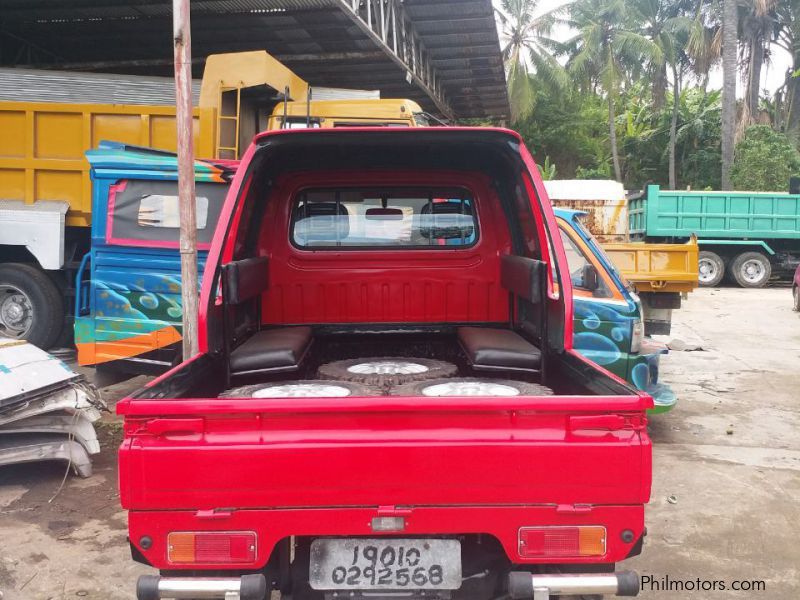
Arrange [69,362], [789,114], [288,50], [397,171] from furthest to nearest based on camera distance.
A: [789,114]
[288,50]
[69,362]
[397,171]

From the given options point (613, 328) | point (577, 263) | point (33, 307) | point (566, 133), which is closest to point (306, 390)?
point (613, 328)

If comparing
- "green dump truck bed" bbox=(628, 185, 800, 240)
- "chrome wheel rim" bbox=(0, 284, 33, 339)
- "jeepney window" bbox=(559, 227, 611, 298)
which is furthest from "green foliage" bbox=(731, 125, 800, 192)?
"chrome wheel rim" bbox=(0, 284, 33, 339)

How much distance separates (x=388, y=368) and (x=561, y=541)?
135cm

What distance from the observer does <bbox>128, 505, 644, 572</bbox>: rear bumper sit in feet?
7.17

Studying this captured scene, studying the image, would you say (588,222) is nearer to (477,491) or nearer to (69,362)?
(69,362)

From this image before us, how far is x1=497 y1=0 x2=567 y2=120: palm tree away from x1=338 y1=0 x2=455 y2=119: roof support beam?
14381mm

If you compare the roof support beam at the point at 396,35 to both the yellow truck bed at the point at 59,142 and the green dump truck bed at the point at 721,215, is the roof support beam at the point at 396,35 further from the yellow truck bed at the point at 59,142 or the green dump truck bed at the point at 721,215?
the green dump truck bed at the point at 721,215

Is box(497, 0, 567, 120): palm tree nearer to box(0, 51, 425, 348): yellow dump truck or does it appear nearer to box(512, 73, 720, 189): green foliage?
box(512, 73, 720, 189): green foliage

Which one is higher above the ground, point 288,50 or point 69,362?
point 288,50

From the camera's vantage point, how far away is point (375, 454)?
2.19 metres

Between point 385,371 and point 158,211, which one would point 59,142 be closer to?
point 158,211

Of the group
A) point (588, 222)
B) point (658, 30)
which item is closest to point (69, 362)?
point (588, 222)

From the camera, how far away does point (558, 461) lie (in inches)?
86.3

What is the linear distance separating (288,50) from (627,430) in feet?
41.0
